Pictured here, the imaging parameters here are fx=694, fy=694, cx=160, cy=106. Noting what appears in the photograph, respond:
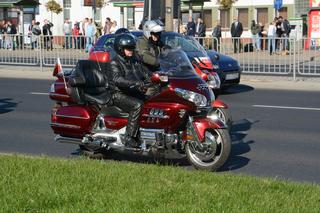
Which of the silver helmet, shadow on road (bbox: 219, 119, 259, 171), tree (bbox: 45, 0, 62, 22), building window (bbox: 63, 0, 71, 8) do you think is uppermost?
building window (bbox: 63, 0, 71, 8)

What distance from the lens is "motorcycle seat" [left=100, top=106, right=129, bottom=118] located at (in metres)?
8.51

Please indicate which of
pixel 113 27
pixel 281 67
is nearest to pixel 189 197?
pixel 281 67

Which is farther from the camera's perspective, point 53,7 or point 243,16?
point 53,7

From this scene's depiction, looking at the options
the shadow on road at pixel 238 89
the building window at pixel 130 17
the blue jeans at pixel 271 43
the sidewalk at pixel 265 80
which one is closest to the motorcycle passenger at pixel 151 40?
the shadow on road at pixel 238 89

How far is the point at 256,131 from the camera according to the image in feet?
36.6

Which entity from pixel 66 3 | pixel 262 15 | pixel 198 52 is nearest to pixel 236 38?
pixel 198 52

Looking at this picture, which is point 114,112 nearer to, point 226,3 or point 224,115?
point 224,115

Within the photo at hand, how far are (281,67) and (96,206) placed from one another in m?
15.0

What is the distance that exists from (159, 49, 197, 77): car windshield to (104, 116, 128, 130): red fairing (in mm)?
798

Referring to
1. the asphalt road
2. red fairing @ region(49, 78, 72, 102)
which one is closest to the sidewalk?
the asphalt road

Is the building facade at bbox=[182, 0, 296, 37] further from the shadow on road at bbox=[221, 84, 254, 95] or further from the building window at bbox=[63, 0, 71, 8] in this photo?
the shadow on road at bbox=[221, 84, 254, 95]

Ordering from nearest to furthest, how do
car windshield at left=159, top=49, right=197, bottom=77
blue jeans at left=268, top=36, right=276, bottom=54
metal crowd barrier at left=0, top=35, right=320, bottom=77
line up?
1. car windshield at left=159, top=49, right=197, bottom=77
2. metal crowd barrier at left=0, top=35, right=320, bottom=77
3. blue jeans at left=268, top=36, right=276, bottom=54

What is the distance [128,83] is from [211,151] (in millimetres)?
1278

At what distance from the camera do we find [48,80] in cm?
2094
